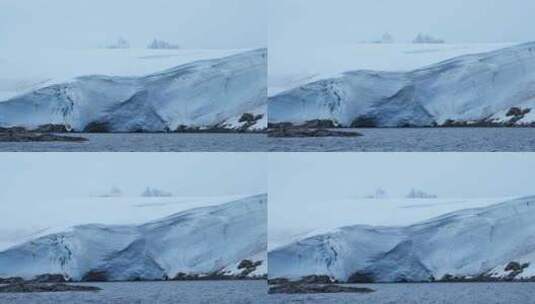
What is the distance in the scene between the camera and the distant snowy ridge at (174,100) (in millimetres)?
8125

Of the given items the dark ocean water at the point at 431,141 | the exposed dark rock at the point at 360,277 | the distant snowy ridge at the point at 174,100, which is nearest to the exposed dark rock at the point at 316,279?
the exposed dark rock at the point at 360,277

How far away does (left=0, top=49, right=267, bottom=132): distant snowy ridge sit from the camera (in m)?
8.12

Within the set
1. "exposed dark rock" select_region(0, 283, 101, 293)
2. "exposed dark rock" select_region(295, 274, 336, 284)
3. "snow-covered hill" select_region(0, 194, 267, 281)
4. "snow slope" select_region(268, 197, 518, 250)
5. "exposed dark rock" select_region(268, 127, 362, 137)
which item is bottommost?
"exposed dark rock" select_region(0, 283, 101, 293)

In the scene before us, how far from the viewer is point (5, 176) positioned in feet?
26.5

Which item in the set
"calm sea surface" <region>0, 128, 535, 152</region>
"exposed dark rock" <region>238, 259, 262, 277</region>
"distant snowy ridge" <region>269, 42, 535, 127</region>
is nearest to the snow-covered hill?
"exposed dark rock" <region>238, 259, 262, 277</region>

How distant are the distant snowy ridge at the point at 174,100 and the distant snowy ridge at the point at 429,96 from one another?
25 cm

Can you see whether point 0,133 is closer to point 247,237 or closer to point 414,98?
point 247,237

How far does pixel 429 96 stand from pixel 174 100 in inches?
75.2

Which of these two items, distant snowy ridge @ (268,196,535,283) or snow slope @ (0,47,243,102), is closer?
snow slope @ (0,47,243,102)

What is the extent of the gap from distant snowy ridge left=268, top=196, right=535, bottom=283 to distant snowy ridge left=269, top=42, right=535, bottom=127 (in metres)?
0.72

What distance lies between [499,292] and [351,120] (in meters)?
1.69

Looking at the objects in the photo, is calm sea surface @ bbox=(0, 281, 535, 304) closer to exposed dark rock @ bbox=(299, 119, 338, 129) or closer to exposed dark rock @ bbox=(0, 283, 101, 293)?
exposed dark rock @ bbox=(0, 283, 101, 293)

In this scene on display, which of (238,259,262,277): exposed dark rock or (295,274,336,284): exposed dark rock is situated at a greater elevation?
(238,259,262,277): exposed dark rock

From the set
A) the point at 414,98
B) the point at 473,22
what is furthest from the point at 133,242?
the point at 473,22
